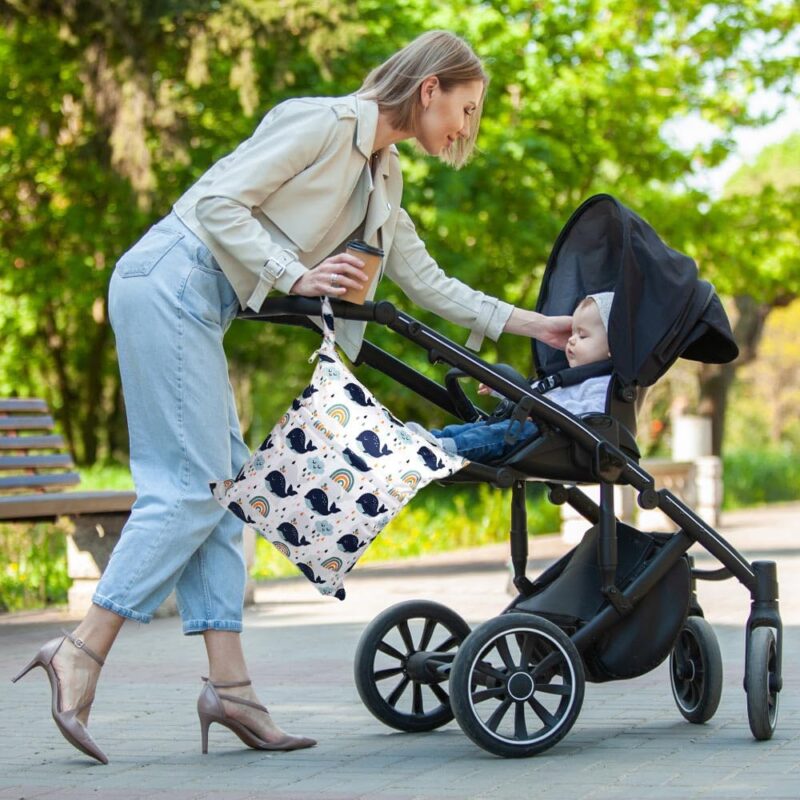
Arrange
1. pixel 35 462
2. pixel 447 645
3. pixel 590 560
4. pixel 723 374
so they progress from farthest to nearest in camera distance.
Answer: pixel 723 374, pixel 35 462, pixel 447 645, pixel 590 560

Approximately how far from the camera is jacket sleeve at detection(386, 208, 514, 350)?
4.95 metres

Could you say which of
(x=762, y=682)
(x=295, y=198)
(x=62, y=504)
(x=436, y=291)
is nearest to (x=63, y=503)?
(x=62, y=504)

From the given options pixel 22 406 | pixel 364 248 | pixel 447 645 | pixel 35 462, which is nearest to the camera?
pixel 364 248

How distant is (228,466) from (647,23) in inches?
664

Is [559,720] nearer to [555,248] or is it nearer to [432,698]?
[432,698]

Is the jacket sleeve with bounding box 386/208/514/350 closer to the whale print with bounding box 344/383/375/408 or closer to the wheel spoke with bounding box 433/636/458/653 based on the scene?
the whale print with bounding box 344/383/375/408

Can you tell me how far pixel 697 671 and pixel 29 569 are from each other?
19.3 ft

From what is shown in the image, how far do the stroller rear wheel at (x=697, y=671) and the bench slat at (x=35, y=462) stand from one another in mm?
4760

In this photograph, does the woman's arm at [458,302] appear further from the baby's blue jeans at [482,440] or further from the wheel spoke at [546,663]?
the wheel spoke at [546,663]

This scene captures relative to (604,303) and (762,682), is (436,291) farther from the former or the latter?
(762,682)

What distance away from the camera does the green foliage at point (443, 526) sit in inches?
519

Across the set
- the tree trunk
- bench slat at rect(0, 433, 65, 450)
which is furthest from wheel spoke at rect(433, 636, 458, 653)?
the tree trunk

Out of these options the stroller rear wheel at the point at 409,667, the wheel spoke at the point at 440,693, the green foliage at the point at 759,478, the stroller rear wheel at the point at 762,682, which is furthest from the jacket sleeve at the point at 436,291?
the green foliage at the point at 759,478

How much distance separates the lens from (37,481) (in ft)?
28.9
